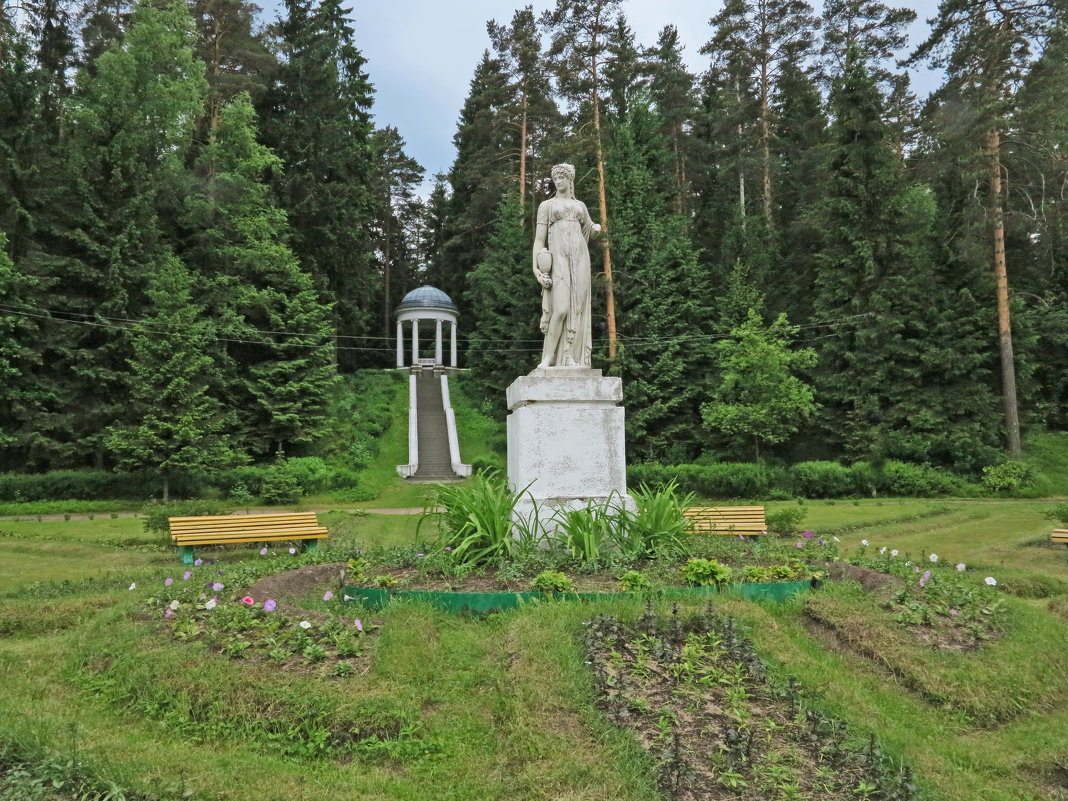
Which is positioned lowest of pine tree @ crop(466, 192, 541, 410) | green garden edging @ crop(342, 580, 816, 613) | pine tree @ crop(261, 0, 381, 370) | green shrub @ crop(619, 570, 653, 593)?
green garden edging @ crop(342, 580, 816, 613)

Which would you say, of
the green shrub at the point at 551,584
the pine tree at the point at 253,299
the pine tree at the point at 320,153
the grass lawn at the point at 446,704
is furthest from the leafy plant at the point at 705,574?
the pine tree at the point at 320,153

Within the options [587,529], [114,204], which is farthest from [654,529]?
[114,204]

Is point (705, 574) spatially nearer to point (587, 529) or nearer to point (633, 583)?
point (633, 583)

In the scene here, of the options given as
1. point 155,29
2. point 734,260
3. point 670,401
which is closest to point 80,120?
point 155,29

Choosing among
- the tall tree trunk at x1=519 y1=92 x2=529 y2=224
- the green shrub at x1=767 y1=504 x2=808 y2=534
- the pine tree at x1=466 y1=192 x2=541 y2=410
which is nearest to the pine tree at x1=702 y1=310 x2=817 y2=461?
the pine tree at x1=466 y1=192 x2=541 y2=410

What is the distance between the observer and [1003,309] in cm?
2111

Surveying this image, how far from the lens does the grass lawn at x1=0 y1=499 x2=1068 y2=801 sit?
3168mm

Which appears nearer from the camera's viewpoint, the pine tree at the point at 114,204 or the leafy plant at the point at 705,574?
the leafy plant at the point at 705,574

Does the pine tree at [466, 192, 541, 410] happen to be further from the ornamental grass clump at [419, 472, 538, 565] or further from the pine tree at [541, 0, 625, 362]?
the ornamental grass clump at [419, 472, 538, 565]

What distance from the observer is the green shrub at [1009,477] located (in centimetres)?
1911

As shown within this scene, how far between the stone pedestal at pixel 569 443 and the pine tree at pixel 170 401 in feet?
46.4

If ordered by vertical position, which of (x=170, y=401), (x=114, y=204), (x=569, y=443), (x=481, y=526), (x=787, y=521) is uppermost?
(x=114, y=204)

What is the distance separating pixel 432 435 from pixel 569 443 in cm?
1990

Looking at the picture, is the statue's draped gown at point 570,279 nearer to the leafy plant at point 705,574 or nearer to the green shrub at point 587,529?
the green shrub at point 587,529
